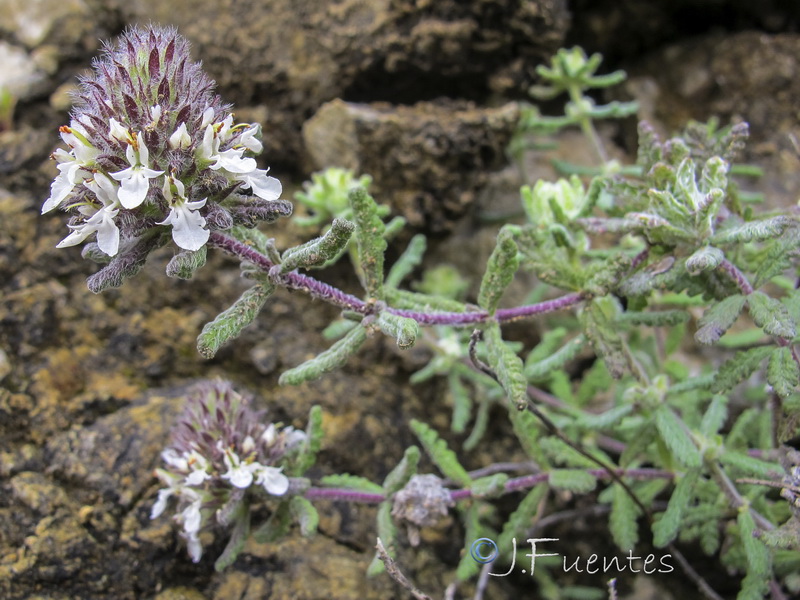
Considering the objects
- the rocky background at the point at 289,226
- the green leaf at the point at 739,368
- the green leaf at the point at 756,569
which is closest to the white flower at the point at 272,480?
the rocky background at the point at 289,226

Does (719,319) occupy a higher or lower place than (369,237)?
lower

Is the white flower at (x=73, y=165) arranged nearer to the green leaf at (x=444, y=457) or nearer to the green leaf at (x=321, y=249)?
the green leaf at (x=321, y=249)

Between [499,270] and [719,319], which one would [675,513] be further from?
[499,270]

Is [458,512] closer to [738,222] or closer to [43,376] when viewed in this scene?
[738,222]

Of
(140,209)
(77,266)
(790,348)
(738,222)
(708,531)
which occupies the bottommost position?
(708,531)

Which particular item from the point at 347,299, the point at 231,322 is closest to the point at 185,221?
the point at 231,322

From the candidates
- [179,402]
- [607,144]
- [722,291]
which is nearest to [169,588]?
[179,402]
